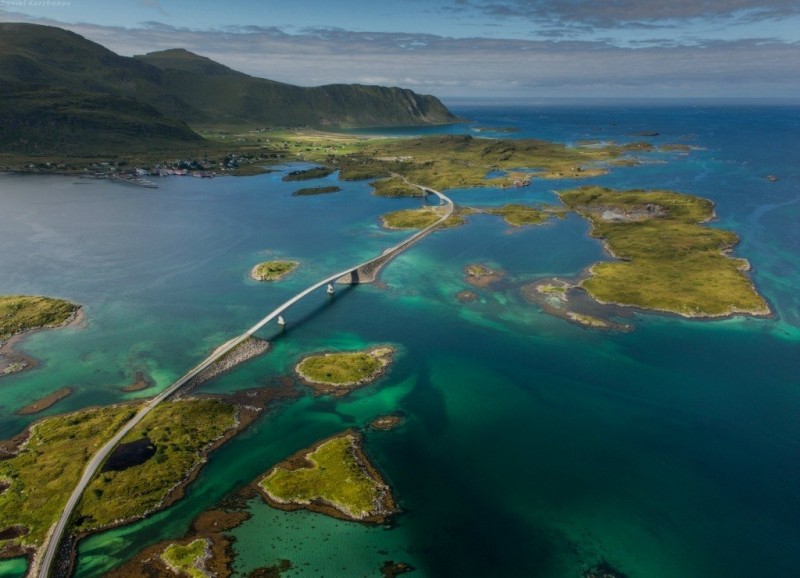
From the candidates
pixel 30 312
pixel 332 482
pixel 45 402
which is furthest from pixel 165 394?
pixel 30 312

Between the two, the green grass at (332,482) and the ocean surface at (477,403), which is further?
the green grass at (332,482)

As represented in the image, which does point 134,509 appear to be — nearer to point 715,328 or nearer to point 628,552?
point 628,552

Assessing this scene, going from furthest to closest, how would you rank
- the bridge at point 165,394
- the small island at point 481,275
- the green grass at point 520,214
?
the green grass at point 520,214, the small island at point 481,275, the bridge at point 165,394

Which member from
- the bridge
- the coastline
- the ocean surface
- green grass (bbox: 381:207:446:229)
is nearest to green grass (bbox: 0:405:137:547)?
the bridge

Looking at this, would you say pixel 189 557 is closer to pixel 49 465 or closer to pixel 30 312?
pixel 49 465

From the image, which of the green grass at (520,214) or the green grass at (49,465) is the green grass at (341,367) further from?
the green grass at (520,214)

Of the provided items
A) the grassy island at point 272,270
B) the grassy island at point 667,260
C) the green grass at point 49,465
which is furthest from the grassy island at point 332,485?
the grassy island at point 667,260
